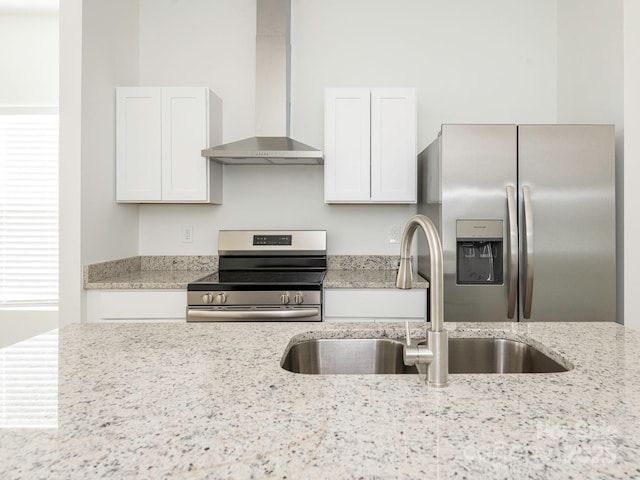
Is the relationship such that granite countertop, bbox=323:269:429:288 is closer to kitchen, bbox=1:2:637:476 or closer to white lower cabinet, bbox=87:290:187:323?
kitchen, bbox=1:2:637:476

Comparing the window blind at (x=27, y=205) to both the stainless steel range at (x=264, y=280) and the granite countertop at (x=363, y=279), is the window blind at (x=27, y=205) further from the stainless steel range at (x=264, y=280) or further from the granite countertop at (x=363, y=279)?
the granite countertop at (x=363, y=279)

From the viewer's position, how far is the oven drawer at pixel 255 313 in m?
2.44

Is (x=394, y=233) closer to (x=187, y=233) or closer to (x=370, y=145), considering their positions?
(x=370, y=145)

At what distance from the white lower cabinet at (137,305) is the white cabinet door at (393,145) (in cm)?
136

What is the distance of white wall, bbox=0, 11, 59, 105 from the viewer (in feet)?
11.8

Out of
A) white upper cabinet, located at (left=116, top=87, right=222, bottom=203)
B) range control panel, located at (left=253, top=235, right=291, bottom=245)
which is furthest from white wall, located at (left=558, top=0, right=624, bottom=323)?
white upper cabinet, located at (left=116, top=87, right=222, bottom=203)

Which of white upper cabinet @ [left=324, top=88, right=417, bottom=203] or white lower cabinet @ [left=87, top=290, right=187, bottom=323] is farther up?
white upper cabinet @ [left=324, top=88, right=417, bottom=203]

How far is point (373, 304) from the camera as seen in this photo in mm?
2592

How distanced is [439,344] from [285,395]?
0.32m

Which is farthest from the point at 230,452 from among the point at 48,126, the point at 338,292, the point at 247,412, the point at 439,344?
the point at 48,126

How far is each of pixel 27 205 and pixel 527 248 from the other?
12.2 feet

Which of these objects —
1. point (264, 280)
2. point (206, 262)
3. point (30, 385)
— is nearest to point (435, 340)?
point (30, 385)

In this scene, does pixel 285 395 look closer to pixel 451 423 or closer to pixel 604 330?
pixel 451 423

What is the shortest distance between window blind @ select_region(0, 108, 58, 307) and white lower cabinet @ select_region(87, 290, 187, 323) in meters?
1.39
